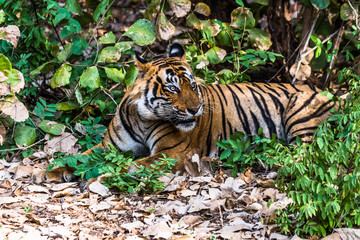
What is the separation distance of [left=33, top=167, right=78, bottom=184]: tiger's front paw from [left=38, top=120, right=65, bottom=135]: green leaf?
75 cm

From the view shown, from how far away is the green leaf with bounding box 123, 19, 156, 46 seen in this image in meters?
5.44

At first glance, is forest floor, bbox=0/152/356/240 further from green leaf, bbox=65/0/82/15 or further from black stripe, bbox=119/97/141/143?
green leaf, bbox=65/0/82/15

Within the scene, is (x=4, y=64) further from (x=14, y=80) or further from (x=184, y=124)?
(x=184, y=124)

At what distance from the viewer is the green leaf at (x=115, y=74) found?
5328 millimetres

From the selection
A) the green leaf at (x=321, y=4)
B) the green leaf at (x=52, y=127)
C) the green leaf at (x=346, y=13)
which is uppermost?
the green leaf at (x=321, y=4)

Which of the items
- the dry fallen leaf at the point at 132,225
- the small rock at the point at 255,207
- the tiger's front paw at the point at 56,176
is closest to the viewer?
the dry fallen leaf at the point at 132,225

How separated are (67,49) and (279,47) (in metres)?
2.80

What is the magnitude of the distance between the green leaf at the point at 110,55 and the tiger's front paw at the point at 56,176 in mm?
1198

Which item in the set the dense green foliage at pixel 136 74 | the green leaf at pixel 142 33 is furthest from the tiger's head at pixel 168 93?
the green leaf at pixel 142 33

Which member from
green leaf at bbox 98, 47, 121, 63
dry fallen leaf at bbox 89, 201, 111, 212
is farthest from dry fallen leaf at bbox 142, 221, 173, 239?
green leaf at bbox 98, 47, 121, 63

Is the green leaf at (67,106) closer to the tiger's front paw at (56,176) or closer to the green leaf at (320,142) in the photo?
the tiger's front paw at (56,176)

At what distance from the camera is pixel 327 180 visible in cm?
304

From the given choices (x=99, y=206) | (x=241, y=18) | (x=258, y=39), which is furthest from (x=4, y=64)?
(x=258, y=39)

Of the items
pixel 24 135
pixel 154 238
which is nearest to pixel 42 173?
pixel 24 135
